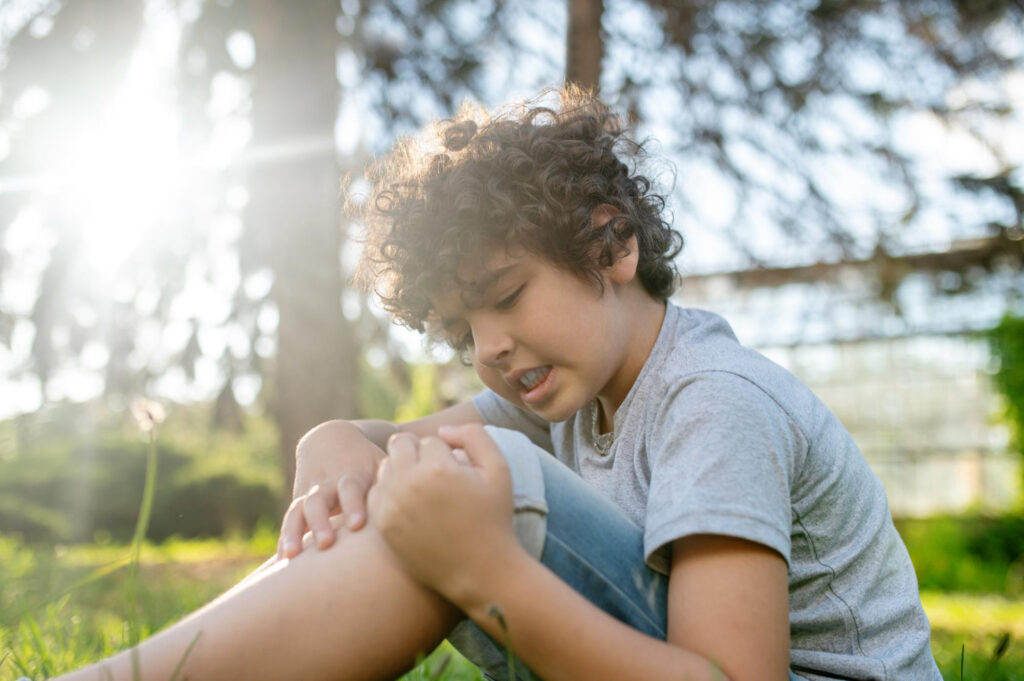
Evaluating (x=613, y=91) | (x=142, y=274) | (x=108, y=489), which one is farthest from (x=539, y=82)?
(x=108, y=489)

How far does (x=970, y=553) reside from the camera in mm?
7027

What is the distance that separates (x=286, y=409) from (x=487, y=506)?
11.6 feet

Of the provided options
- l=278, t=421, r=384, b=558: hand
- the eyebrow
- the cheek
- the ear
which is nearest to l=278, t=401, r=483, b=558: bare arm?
l=278, t=421, r=384, b=558: hand

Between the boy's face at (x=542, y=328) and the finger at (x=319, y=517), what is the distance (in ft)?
1.20

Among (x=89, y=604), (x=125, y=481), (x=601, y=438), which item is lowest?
(x=125, y=481)

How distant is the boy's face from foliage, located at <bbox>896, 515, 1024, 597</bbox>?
5923mm

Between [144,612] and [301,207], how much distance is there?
2.15 metres

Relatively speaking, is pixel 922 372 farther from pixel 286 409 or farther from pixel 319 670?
pixel 319 670

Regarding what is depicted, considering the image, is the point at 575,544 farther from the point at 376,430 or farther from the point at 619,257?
the point at 376,430

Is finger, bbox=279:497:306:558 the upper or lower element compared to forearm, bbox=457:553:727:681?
lower

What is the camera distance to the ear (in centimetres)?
153

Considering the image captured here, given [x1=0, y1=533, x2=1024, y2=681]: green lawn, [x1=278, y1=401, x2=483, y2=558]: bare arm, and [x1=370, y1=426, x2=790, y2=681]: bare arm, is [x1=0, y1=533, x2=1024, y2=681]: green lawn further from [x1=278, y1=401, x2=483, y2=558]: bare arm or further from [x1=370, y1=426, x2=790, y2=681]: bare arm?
[x1=370, y1=426, x2=790, y2=681]: bare arm

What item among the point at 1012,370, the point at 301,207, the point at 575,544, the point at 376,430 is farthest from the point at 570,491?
the point at 1012,370

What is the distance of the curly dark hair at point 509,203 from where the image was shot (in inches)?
57.8
